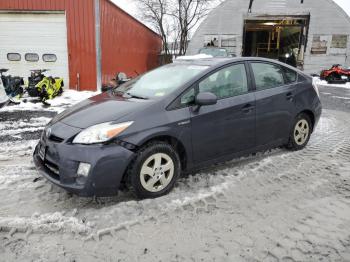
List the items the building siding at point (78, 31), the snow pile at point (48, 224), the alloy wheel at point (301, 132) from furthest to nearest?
the building siding at point (78, 31), the alloy wheel at point (301, 132), the snow pile at point (48, 224)

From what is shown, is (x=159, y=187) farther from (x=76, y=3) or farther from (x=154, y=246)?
(x=76, y=3)

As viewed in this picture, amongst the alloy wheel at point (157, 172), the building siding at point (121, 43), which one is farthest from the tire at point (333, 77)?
the alloy wheel at point (157, 172)

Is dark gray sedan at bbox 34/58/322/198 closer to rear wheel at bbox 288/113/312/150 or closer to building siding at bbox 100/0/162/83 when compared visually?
rear wheel at bbox 288/113/312/150

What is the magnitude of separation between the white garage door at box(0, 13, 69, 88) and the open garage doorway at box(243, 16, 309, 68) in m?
15.3

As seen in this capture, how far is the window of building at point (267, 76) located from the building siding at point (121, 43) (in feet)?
30.8

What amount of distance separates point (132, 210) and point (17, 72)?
1150 cm

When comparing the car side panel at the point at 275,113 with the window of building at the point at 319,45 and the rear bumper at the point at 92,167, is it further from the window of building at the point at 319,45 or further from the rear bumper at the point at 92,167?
the window of building at the point at 319,45

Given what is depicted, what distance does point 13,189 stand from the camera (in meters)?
3.79

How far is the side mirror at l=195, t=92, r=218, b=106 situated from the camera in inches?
145

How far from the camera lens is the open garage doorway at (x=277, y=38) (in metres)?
23.5

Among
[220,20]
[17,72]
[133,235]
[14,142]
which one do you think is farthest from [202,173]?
[220,20]

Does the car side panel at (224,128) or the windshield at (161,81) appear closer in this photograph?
the car side panel at (224,128)

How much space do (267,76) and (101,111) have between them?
2.44 m

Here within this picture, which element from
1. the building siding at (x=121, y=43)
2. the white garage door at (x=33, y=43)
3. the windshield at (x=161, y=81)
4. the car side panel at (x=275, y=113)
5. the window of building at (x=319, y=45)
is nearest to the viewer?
the windshield at (x=161, y=81)
